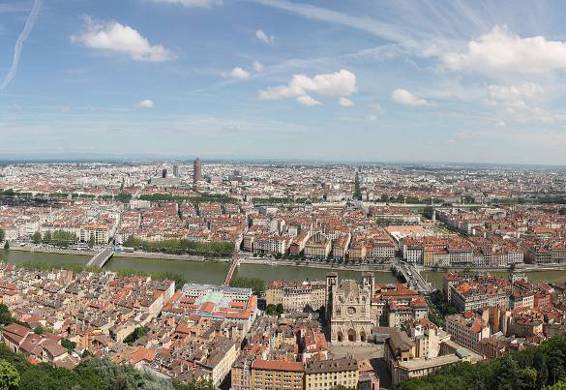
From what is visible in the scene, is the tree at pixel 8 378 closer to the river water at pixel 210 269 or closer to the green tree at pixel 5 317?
the green tree at pixel 5 317

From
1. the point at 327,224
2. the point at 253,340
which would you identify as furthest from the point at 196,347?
the point at 327,224

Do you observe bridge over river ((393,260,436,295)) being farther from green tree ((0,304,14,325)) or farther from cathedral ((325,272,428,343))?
green tree ((0,304,14,325))

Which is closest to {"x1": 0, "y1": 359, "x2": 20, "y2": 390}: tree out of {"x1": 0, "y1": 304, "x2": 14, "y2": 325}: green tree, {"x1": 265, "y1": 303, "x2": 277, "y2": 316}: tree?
{"x1": 0, "y1": 304, "x2": 14, "y2": 325}: green tree

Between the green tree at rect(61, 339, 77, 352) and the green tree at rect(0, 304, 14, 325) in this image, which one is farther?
the green tree at rect(0, 304, 14, 325)

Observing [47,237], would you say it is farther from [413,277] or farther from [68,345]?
[413,277]

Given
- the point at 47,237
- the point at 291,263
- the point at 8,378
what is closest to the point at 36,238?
the point at 47,237

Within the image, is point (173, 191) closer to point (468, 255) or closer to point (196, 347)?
point (468, 255)
